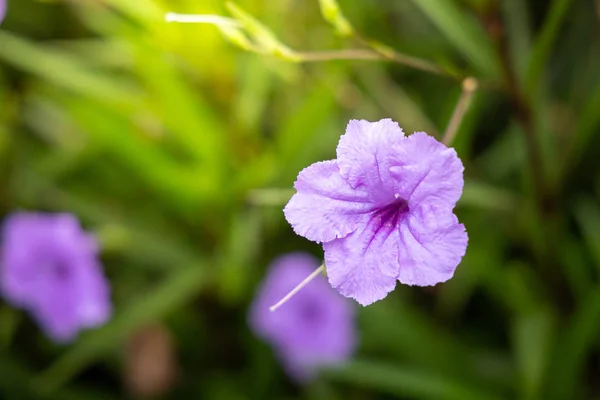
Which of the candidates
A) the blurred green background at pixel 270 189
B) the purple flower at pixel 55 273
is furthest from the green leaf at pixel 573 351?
the purple flower at pixel 55 273

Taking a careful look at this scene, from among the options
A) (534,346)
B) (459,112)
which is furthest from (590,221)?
(459,112)

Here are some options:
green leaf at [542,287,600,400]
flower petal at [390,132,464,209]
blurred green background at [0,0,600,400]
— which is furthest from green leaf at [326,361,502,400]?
flower petal at [390,132,464,209]

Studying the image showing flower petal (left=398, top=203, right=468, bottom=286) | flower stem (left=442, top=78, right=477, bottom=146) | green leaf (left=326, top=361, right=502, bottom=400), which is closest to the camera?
flower petal (left=398, top=203, right=468, bottom=286)

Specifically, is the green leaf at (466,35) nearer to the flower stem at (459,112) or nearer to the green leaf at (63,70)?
the flower stem at (459,112)

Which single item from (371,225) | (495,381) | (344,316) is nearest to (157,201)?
(344,316)

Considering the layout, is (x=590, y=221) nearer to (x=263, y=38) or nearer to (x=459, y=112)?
(x=459, y=112)

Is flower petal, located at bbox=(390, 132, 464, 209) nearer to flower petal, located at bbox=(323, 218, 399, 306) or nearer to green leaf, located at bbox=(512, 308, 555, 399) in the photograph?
flower petal, located at bbox=(323, 218, 399, 306)

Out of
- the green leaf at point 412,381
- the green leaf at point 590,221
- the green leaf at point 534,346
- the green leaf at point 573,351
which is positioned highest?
the green leaf at point 590,221
